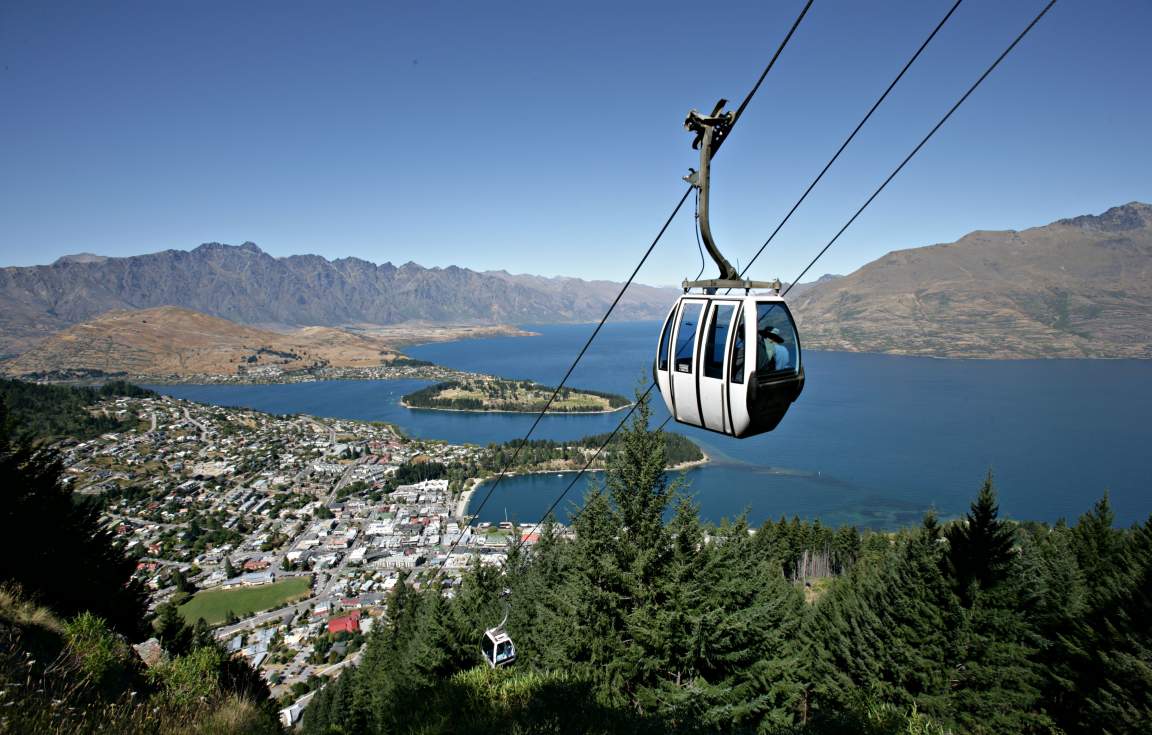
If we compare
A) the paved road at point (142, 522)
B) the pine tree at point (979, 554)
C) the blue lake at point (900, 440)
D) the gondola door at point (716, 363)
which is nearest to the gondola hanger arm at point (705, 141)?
the gondola door at point (716, 363)

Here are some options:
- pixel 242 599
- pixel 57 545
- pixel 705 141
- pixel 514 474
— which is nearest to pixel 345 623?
pixel 242 599

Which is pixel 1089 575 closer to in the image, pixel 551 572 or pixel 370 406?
pixel 551 572

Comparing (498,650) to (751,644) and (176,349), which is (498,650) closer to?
(751,644)

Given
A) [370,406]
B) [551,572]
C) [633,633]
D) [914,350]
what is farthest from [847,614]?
[914,350]

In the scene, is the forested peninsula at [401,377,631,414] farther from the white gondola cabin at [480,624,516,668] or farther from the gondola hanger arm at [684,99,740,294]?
the gondola hanger arm at [684,99,740,294]

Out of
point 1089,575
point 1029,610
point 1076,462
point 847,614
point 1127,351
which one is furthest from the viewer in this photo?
point 1127,351

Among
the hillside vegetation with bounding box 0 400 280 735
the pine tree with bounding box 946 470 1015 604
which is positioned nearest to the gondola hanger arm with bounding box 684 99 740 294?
the hillside vegetation with bounding box 0 400 280 735

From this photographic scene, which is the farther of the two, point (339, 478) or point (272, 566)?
point (339, 478)
